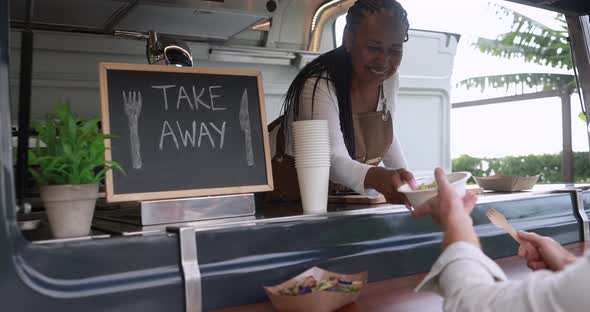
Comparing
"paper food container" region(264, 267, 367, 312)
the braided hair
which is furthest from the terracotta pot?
the braided hair

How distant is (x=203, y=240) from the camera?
119 centimetres

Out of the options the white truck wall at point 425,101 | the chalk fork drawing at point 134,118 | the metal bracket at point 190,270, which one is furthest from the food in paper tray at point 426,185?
the white truck wall at point 425,101

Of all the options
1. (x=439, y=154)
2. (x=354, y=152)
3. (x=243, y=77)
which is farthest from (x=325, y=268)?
(x=439, y=154)

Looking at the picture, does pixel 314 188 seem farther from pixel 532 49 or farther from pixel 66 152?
pixel 532 49

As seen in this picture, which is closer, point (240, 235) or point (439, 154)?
point (240, 235)

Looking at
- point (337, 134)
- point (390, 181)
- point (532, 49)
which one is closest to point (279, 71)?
point (337, 134)

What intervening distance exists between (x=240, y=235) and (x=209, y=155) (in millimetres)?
232

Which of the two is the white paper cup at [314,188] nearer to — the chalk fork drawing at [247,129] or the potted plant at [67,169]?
the chalk fork drawing at [247,129]

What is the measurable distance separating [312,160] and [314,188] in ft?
0.25

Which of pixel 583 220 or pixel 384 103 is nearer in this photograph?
pixel 583 220

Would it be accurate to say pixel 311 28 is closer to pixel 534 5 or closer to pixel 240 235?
A: pixel 534 5

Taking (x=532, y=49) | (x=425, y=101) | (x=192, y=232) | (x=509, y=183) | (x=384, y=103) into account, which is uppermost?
(x=532, y=49)

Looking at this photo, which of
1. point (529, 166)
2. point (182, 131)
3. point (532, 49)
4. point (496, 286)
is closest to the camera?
point (496, 286)

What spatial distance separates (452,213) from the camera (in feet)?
3.21
